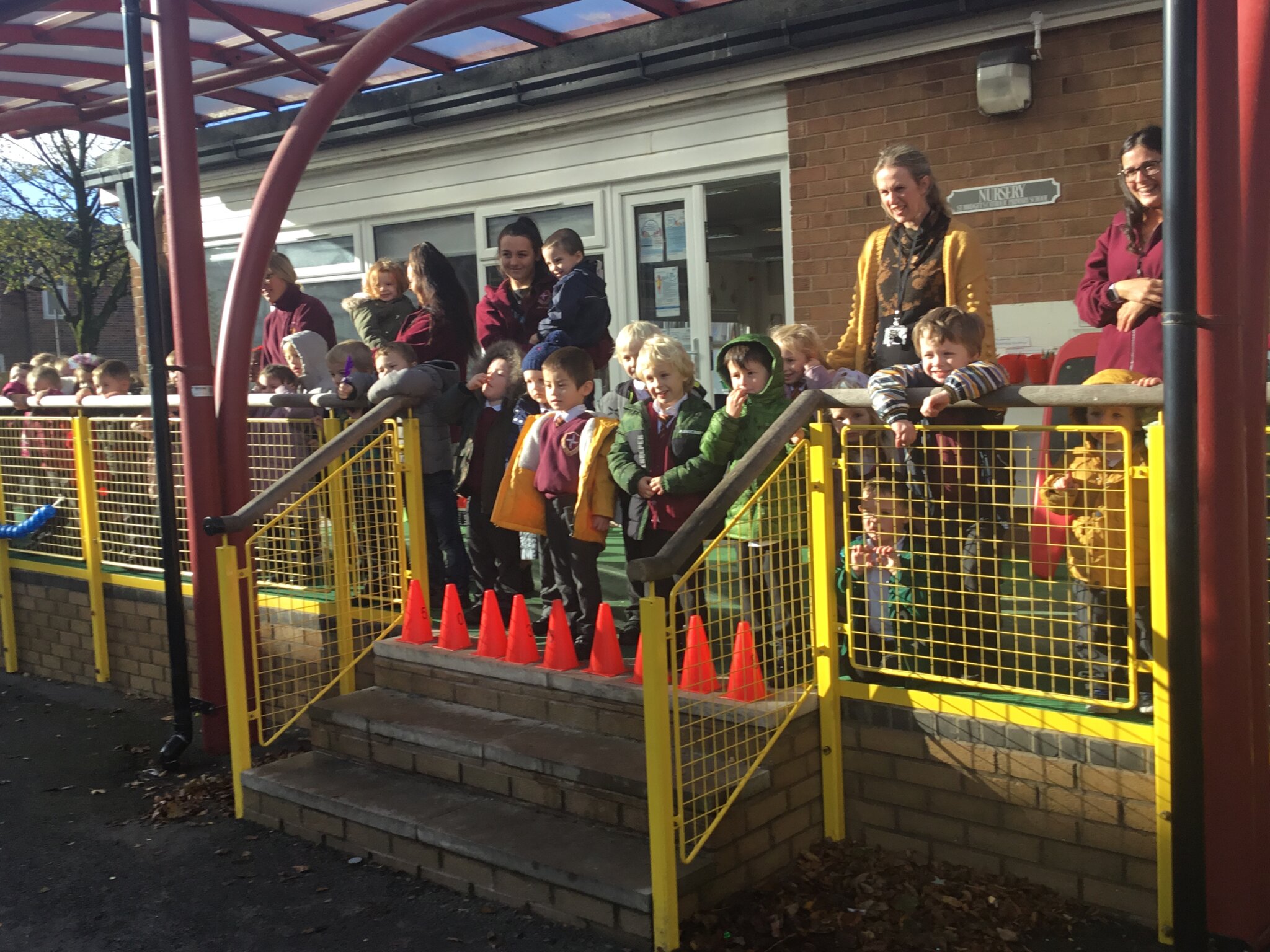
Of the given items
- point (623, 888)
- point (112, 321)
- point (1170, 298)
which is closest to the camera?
point (1170, 298)

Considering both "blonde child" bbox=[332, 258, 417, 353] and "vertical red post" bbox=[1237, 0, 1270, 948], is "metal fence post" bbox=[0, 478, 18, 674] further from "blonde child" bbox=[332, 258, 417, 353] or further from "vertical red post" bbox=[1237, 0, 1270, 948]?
"vertical red post" bbox=[1237, 0, 1270, 948]

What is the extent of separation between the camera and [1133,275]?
15.0ft

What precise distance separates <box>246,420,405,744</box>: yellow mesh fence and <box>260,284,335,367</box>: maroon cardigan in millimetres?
1367

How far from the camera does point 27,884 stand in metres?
4.58

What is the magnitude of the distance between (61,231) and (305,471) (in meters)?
27.1

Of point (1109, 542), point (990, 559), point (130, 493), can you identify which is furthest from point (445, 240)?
point (1109, 542)

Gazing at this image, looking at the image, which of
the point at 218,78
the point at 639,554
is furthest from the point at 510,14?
the point at 639,554

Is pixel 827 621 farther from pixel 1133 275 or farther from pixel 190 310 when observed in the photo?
pixel 190 310

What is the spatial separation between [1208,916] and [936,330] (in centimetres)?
199

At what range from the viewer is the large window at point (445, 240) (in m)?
9.45

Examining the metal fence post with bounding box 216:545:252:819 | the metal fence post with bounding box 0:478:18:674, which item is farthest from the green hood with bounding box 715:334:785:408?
the metal fence post with bounding box 0:478:18:674

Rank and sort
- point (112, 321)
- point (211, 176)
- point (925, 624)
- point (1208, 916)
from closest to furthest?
point (1208, 916) < point (925, 624) < point (211, 176) < point (112, 321)

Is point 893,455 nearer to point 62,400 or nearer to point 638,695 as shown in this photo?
point 638,695

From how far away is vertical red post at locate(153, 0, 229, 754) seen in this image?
5.56 metres
